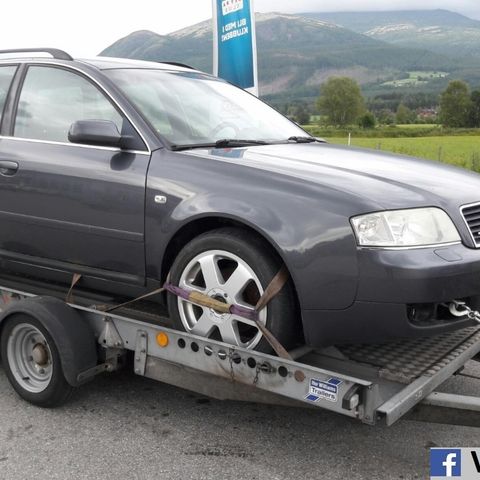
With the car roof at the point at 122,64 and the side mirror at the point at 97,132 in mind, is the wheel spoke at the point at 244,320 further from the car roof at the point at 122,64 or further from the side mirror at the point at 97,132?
the car roof at the point at 122,64

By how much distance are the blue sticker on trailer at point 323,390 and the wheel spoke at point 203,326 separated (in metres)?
0.66

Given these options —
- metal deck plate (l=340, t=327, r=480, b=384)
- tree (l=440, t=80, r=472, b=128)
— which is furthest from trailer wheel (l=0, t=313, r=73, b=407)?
tree (l=440, t=80, r=472, b=128)

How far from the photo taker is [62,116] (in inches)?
157

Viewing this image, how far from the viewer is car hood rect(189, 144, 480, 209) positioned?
9.66 ft

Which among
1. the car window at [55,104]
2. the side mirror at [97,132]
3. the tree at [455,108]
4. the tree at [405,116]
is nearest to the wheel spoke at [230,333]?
the side mirror at [97,132]

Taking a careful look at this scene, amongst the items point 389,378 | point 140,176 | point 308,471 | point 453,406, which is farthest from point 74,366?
point 453,406

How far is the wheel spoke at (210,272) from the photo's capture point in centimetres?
316

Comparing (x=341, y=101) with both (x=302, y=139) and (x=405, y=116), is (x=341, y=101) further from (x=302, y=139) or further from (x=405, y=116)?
(x=302, y=139)

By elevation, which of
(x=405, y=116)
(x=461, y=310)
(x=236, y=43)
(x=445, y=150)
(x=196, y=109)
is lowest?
(x=445, y=150)

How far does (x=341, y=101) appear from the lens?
11456cm

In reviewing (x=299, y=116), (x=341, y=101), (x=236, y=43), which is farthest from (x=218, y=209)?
(x=341, y=101)

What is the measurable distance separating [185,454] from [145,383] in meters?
0.94

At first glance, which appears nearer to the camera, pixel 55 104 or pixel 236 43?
pixel 55 104

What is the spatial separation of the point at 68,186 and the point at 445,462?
2.48 meters
